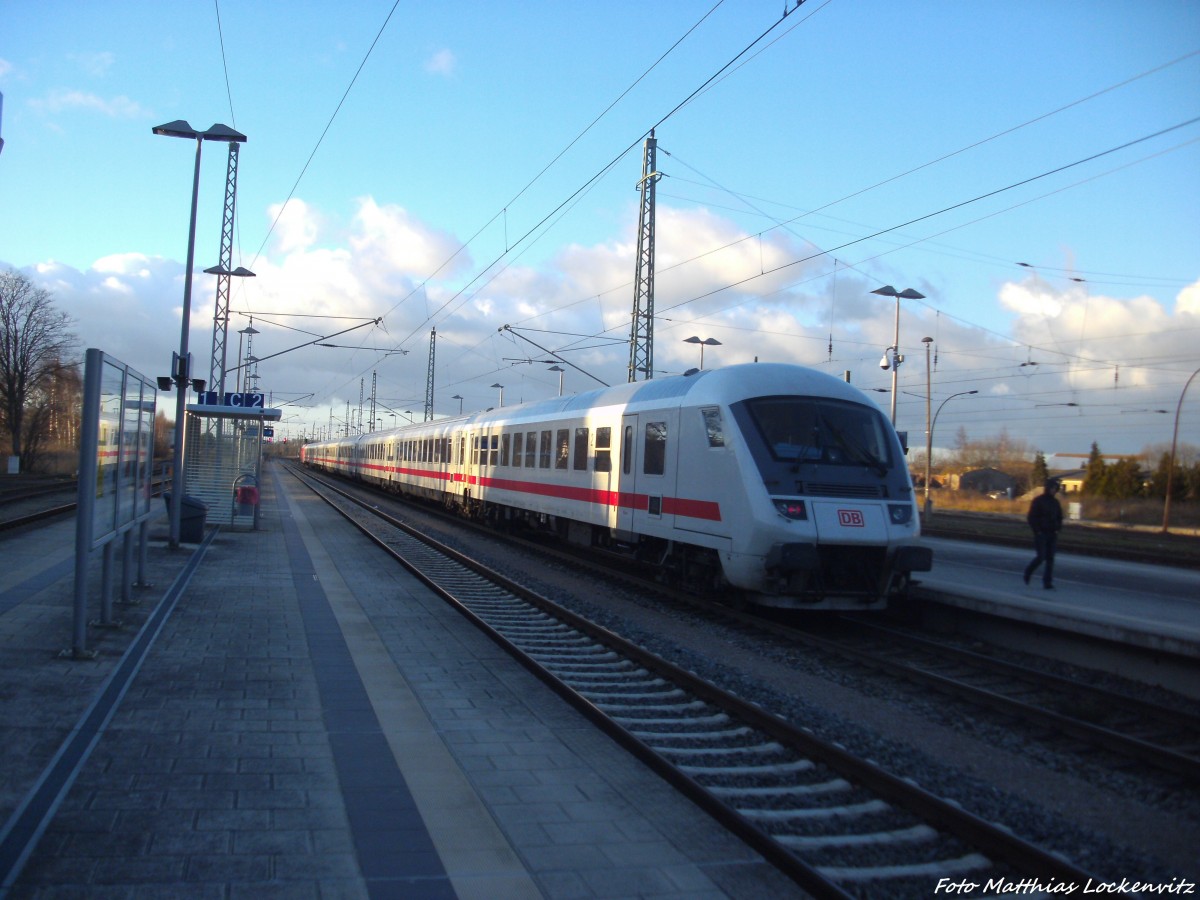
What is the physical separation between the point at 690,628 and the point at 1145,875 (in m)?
6.79

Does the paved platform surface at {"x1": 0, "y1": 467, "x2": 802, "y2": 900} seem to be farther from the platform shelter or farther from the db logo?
the platform shelter

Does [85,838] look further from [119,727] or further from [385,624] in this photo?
[385,624]

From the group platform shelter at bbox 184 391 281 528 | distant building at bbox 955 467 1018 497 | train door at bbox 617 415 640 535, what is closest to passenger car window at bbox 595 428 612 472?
train door at bbox 617 415 640 535

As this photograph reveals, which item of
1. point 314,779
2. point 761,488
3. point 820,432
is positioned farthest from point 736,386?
point 314,779

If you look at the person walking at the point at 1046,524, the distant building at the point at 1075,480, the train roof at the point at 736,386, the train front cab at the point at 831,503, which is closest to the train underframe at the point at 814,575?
the train front cab at the point at 831,503

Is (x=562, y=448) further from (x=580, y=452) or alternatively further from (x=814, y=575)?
(x=814, y=575)

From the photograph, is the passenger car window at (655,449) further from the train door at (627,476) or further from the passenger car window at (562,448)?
the passenger car window at (562,448)

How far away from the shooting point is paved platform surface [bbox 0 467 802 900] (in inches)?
158

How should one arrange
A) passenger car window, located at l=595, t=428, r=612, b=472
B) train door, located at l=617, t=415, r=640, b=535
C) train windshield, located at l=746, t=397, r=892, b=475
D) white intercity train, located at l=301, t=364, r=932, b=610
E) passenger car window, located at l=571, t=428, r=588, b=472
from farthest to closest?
passenger car window, located at l=571, t=428, r=588, b=472
passenger car window, located at l=595, t=428, r=612, b=472
train door, located at l=617, t=415, r=640, b=535
train windshield, located at l=746, t=397, r=892, b=475
white intercity train, located at l=301, t=364, r=932, b=610

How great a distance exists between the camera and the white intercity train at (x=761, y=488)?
10.5m

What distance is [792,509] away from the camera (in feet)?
34.1

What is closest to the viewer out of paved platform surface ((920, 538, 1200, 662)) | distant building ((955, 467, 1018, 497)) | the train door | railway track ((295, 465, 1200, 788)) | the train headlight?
railway track ((295, 465, 1200, 788))

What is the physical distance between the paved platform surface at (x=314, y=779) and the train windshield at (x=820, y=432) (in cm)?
413

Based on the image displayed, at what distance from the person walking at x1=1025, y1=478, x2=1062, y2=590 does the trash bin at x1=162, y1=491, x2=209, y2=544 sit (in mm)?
14047
